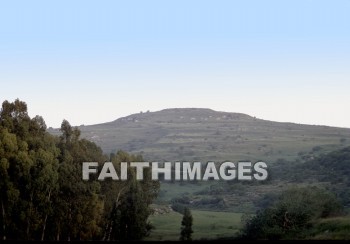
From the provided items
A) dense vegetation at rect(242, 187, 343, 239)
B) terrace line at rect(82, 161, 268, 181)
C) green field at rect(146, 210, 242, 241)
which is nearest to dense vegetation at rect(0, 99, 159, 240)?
green field at rect(146, 210, 242, 241)

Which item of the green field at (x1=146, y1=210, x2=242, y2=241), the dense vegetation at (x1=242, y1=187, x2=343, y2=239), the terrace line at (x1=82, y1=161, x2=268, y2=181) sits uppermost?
the terrace line at (x1=82, y1=161, x2=268, y2=181)

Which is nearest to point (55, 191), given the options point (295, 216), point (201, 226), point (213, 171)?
point (295, 216)

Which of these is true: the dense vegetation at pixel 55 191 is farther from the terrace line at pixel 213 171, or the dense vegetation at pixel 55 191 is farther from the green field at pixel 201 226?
the terrace line at pixel 213 171

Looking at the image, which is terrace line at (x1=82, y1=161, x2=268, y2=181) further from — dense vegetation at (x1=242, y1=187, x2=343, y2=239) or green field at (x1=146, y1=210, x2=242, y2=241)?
dense vegetation at (x1=242, y1=187, x2=343, y2=239)

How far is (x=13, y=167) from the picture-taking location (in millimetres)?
33000

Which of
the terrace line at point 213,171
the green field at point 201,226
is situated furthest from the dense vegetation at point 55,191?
the terrace line at point 213,171

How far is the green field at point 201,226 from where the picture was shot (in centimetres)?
4931

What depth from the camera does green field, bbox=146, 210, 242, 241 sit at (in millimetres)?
49312

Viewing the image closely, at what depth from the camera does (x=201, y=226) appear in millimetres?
58719

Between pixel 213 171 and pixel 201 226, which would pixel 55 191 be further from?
pixel 213 171

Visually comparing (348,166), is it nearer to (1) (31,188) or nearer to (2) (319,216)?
(2) (319,216)

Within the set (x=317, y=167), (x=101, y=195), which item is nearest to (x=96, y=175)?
(x=101, y=195)

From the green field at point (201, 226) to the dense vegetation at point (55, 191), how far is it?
5185mm

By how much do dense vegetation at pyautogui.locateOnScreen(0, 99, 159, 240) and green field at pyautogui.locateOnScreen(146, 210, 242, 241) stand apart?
5185 millimetres
